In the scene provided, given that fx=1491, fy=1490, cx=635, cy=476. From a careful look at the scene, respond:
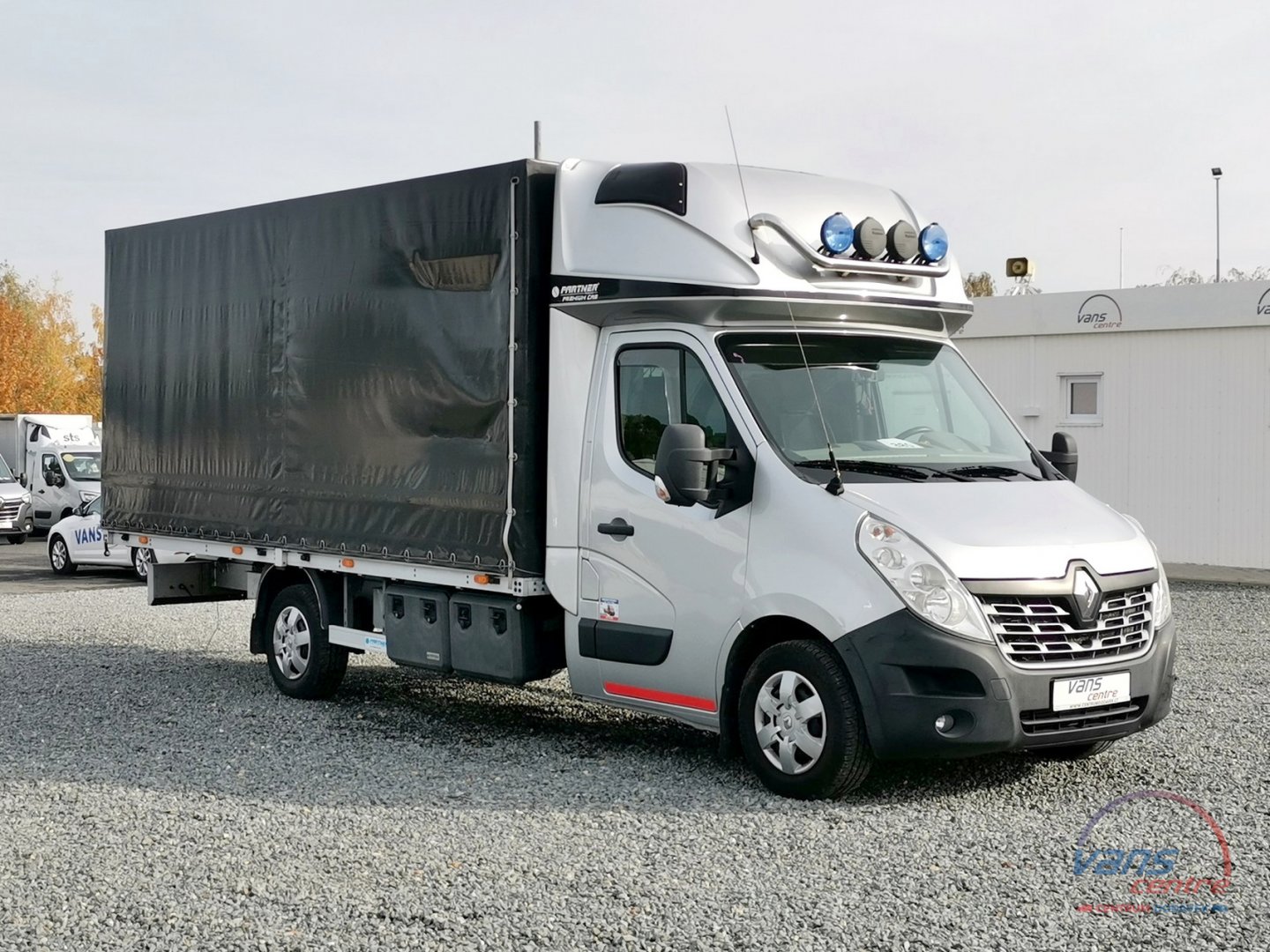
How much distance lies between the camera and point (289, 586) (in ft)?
33.6

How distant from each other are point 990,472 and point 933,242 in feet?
4.58

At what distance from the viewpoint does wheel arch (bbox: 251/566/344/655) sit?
987 centimetres

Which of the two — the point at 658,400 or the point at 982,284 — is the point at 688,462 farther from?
the point at 982,284

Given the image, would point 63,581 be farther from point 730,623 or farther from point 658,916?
point 658,916

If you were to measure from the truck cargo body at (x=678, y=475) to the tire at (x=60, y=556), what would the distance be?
1343 cm

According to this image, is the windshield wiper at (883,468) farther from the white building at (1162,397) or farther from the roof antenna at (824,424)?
the white building at (1162,397)

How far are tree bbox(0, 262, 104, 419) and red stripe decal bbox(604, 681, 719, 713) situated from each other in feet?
182

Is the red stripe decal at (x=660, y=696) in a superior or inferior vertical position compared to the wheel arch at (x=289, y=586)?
inferior

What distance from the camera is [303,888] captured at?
554 centimetres

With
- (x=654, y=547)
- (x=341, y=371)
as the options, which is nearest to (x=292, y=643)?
(x=341, y=371)

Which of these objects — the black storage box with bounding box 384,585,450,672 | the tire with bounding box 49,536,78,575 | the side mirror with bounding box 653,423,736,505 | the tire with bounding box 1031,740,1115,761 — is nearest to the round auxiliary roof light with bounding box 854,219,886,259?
the side mirror with bounding box 653,423,736,505

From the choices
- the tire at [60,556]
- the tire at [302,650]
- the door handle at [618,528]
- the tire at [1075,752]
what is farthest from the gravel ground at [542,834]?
the tire at [60,556]

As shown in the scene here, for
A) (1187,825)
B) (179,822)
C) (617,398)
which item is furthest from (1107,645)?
(179,822)

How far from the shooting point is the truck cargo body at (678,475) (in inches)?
264
